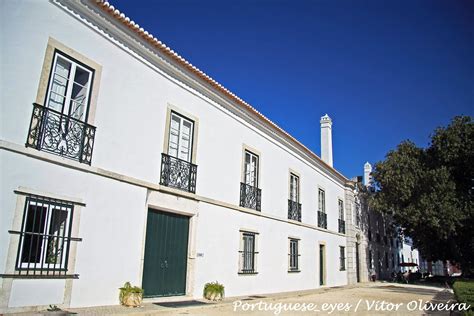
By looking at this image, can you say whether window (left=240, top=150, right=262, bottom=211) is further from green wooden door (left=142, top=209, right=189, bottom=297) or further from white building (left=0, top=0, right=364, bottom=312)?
green wooden door (left=142, top=209, right=189, bottom=297)

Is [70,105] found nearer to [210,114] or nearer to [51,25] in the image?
[51,25]

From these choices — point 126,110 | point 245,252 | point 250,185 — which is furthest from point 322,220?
point 126,110

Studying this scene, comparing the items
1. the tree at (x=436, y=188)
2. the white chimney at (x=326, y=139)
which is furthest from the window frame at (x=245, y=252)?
the tree at (x=436, y=188)

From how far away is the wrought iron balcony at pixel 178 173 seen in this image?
31.0 ft

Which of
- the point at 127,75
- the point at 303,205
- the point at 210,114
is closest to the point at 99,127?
the point at 127,75

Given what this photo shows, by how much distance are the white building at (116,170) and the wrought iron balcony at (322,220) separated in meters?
4.90

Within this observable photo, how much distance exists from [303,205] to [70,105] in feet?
37.7

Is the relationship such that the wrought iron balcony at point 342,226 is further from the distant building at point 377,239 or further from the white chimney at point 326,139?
the distant building at point 377,239

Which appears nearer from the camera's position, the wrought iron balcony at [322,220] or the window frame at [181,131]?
the window frame at [181,131]

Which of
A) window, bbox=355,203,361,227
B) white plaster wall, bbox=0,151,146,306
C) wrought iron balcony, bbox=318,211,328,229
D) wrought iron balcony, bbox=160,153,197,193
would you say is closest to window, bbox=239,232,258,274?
wrought iron balcony, bbox=160,153,197,193

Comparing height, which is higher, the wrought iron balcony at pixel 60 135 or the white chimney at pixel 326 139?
the white chimney at pixel 326 139

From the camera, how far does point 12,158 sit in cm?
627

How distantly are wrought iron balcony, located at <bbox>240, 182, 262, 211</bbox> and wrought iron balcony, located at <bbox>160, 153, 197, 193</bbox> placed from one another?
2557mm

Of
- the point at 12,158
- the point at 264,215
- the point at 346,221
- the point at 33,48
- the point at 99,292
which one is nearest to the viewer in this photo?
the point at 12,158
